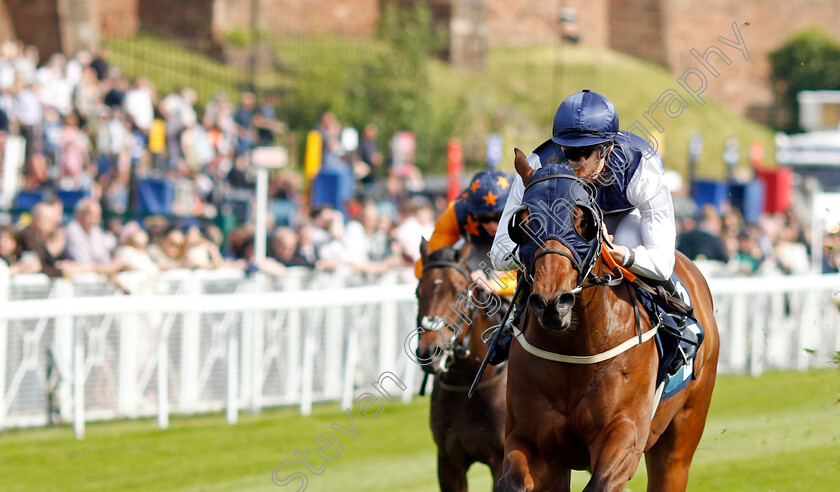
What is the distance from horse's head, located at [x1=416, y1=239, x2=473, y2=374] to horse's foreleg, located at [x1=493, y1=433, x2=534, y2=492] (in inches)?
43.5

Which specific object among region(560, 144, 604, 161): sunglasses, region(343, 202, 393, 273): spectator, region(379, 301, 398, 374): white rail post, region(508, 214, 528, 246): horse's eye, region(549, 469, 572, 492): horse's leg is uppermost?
region(560, 144, 604, 161): sunglasses

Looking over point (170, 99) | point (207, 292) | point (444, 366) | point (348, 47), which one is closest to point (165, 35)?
point (348, 47)

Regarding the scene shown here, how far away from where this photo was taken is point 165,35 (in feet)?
96.8

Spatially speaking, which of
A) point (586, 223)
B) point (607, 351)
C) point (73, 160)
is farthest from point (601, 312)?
point (73, 160)

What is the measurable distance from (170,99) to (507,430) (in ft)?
46.7

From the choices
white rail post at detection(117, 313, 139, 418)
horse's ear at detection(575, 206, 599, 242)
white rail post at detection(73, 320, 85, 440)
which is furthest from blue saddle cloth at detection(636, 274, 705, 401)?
white rail post at detection(117, 313, 139, 418)

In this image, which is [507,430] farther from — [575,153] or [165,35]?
[165,35]

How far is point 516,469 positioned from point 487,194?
1.89 m

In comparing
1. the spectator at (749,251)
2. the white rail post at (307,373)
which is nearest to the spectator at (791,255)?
the spectator at (749,251)

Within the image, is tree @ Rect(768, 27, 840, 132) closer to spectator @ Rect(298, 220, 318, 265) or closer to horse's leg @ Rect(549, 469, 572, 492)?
spectator @ Rect(298, 220, 318, 265)

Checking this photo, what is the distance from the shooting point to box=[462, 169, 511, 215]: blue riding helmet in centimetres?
578

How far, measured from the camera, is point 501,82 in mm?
31656

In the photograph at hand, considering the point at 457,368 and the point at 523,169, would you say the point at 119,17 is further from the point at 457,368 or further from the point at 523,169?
the point at 523,169

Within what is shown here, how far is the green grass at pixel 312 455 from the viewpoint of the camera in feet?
24.6
